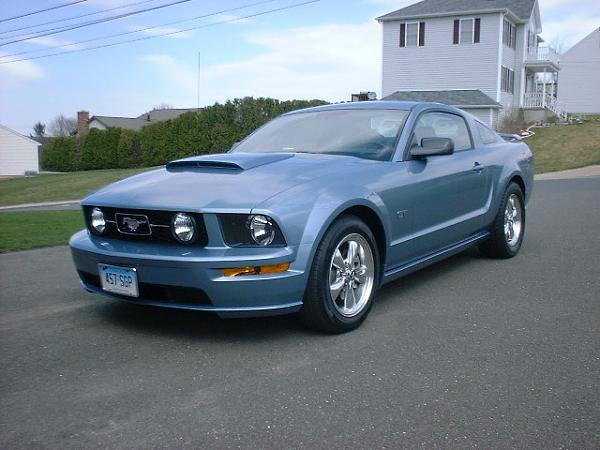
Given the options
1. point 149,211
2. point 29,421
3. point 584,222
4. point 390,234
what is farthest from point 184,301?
point 584,222

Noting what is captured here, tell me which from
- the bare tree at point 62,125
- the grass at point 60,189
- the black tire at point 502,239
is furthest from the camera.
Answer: the bare tree at point 62,125

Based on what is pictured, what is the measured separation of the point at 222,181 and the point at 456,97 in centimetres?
3216

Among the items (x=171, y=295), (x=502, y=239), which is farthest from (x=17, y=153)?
(x=171, y=295)

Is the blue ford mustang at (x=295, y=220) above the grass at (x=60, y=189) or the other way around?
above

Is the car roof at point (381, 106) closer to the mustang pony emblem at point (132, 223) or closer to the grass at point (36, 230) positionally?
the mustang pony emblem at point (132, 223)

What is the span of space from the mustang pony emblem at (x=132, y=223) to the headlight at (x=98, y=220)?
9.4 inches

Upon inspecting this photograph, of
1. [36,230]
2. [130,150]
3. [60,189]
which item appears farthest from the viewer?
[130,150]

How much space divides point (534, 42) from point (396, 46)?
10.5 meters

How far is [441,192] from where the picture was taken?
524 cm

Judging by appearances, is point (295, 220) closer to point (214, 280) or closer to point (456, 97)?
point (214, 280)

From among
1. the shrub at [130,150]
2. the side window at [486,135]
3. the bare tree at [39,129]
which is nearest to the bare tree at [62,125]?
the bare tree at [39,129]

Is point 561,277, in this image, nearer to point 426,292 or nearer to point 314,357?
point 426,292

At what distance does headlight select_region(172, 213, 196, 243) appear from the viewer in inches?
151

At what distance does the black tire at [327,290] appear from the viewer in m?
3.95
